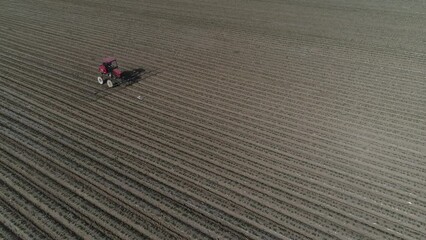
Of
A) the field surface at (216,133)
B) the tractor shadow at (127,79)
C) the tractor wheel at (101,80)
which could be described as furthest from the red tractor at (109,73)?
the field surface at (216,133)

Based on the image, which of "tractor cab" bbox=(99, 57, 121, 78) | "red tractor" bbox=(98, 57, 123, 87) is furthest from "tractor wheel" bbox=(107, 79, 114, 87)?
"tractor cab" bbox=(99, 57, 121, 78)

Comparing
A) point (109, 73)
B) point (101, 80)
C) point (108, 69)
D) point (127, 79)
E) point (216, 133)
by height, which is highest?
point (108, 69)

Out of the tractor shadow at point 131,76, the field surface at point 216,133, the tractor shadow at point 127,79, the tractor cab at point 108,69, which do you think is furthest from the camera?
the tractor shadow at point 131,76

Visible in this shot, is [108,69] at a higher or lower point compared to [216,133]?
higher

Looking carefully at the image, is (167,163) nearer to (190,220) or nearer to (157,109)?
(190,220)

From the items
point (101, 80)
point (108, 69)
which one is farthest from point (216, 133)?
point (101, 80)

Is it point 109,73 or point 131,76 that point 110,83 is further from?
point 131,76

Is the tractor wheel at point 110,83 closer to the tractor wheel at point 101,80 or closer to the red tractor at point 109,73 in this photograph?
the red tractor at point 109,73
